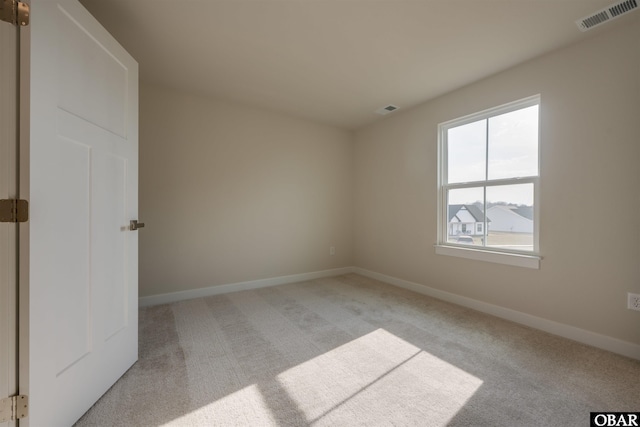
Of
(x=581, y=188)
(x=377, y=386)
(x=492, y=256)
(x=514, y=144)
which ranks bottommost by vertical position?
(x=377, y=386)

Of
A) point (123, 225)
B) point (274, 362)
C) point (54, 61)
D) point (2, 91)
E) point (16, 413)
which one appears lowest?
point (274, 362)

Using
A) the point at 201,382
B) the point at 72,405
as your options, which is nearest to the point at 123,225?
the point at 72,405

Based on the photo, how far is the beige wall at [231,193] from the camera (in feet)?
9.86

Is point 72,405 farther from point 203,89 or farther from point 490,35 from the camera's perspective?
point 490,35

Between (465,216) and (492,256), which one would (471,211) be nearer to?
(465,216)

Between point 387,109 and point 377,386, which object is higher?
point 387,109

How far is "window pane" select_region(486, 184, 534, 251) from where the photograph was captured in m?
2.49

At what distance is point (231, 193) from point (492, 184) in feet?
10.0

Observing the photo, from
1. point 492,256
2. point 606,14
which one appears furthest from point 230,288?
point 606,14

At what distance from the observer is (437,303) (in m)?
3.03

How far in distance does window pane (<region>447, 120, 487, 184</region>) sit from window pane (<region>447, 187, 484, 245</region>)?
164 millimetres

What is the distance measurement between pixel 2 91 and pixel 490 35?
2.96 m

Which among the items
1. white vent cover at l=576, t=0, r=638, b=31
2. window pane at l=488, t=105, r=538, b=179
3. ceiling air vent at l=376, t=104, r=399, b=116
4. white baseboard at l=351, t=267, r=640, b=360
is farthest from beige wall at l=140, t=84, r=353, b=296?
white vent cover at l=576, t=0, r=638, b=31

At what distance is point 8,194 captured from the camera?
3.53 feet
